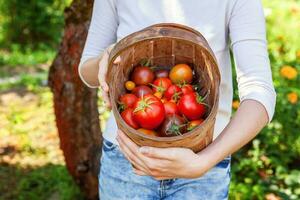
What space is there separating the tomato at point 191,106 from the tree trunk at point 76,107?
57.0 inches

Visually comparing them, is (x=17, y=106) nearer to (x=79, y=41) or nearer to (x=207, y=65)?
(x=79, y=41)

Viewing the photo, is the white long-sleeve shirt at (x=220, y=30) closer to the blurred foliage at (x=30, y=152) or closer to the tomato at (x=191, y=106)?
the tomato at (x=191, y=106)

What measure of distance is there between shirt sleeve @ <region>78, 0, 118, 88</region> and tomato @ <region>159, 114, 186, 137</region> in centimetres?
49

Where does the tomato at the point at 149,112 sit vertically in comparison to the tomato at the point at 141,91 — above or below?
below

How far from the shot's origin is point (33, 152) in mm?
4203

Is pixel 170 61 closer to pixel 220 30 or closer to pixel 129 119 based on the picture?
pixel 220 30

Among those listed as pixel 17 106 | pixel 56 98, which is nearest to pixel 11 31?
pixel 17 106

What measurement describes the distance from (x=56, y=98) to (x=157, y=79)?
4.95ft

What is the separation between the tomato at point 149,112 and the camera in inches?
59.5

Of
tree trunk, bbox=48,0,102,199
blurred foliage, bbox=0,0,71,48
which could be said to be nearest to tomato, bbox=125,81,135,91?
tree trunk, bbox=48,0,102,199

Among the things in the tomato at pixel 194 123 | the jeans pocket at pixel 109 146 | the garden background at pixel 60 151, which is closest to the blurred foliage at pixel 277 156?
the garden background at pixel 60 151

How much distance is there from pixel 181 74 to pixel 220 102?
0.24m

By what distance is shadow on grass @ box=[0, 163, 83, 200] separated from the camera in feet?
11.6

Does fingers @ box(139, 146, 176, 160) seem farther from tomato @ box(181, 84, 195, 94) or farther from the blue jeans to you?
the blue jeans
